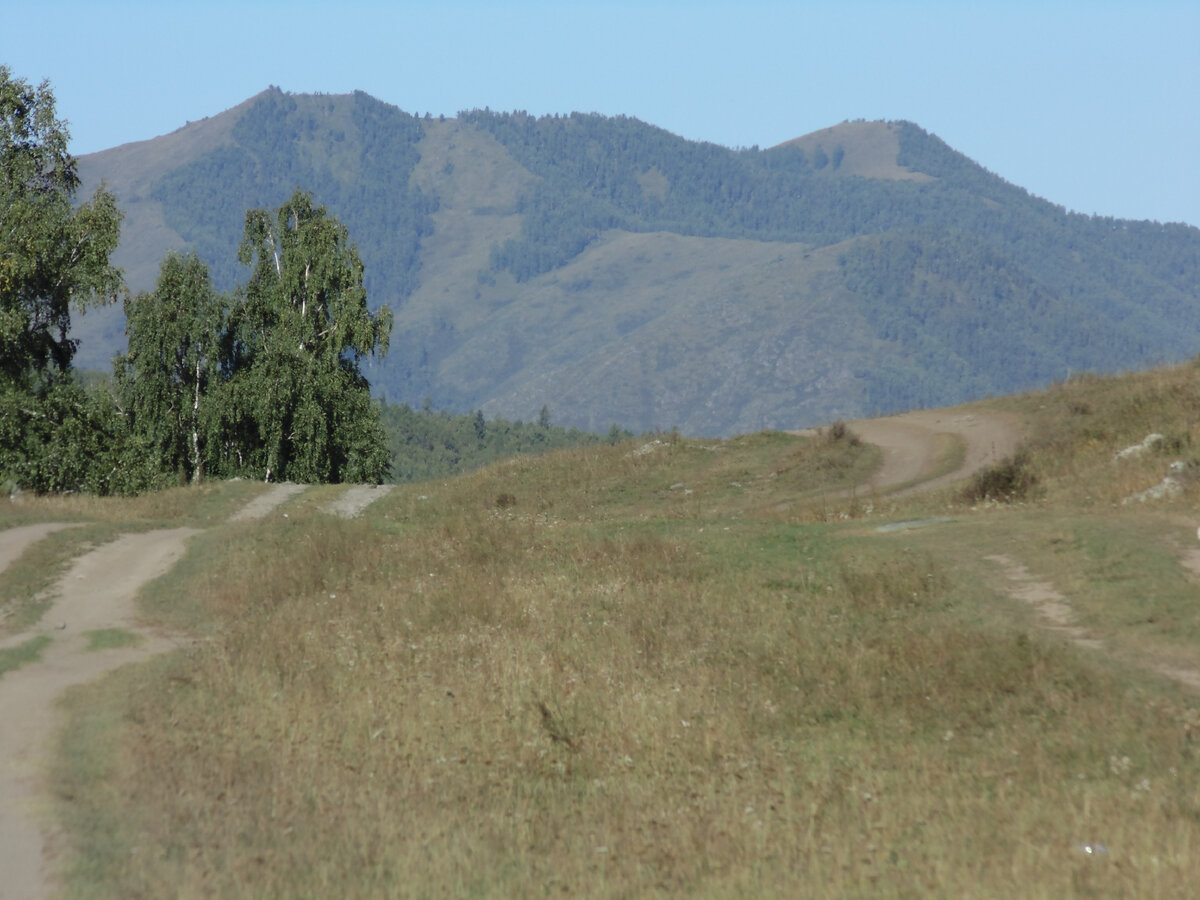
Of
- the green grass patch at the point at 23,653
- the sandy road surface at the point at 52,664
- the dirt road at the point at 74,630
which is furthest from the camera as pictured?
the green grass patch at the point at 23,653

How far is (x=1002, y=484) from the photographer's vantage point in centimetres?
2691

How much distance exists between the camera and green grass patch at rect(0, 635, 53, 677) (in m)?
13.6

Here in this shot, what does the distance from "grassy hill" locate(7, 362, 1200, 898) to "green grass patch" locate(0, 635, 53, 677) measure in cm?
146

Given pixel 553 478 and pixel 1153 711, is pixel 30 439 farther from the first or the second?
pixel 1153 711

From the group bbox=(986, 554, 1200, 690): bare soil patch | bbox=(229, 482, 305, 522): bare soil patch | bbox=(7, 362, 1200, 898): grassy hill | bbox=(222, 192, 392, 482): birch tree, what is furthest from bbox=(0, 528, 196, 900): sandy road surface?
bbox=(222, 192, 392, 482): birch tree

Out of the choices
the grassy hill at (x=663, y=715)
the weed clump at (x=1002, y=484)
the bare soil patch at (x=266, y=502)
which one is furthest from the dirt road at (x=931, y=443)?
the bare soil patch at (x=266, y=502)

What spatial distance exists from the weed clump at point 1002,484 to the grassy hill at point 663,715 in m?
2.84

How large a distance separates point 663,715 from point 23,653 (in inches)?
295

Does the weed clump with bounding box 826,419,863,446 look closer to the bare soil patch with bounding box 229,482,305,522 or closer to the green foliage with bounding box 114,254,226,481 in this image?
the bare soil patch with bounding box 229,482,305,522

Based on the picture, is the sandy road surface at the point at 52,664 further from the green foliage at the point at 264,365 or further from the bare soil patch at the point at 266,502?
the green foliage at the point at 264,365

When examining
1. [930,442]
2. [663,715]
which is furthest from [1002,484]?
[663,715]

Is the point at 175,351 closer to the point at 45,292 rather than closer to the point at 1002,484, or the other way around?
the point at 45,292

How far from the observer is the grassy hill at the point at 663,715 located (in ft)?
28.1

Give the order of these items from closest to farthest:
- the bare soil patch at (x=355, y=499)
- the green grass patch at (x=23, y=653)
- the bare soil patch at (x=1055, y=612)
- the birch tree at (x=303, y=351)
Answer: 1. the bare soil patch at (x=1055, y=612)
2. the green grass patch at (x=23, y=653)
3. the bare soil patch at (x=355, y=499)
4. the birch tree at (x=303, y=351)
